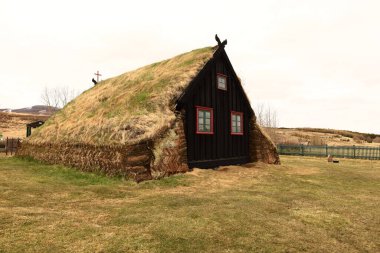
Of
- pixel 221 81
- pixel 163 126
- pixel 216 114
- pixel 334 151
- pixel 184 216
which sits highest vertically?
pixel 221 81

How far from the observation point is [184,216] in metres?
6.62

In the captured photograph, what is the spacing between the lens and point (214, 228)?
5828 millimetres

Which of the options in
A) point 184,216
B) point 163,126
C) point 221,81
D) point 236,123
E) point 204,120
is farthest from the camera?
point 236,123

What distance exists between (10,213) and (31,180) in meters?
5.42

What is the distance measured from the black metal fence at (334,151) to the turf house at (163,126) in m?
15.1

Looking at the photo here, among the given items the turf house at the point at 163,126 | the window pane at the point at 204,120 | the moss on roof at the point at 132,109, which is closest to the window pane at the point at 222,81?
the turf house at the point at 163,126

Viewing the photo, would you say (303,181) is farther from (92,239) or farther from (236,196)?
(92,239)

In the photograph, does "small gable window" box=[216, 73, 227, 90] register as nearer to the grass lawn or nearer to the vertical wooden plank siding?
the vertical wooden plank siding

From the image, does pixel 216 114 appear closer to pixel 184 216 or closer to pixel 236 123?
pixel 236 123

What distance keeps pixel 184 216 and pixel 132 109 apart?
783 centimetres

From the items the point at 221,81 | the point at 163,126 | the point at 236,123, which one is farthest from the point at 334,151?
the point at 163,126

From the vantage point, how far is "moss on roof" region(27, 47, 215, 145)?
12.4m

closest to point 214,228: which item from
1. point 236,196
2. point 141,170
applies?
point 236,196

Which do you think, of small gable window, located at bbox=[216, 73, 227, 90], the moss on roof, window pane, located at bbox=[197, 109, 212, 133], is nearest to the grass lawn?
the moss on roof
